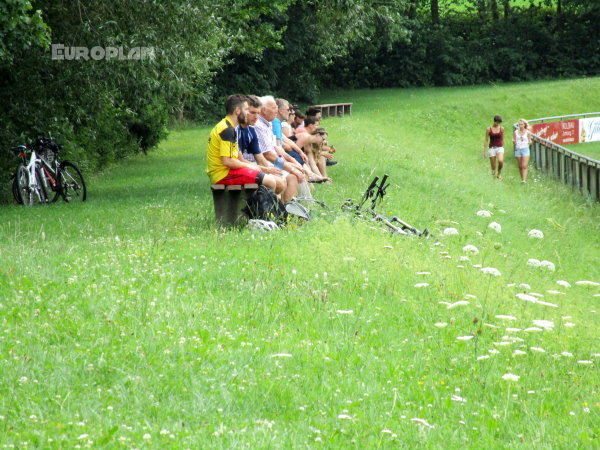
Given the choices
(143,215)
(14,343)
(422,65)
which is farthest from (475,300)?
(422,65)

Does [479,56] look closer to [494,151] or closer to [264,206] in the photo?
[494,151]

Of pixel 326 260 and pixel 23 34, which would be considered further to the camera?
pixel 23 34

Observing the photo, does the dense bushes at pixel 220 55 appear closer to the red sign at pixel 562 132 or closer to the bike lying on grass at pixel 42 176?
the bike lying on grass at pixel 42 176

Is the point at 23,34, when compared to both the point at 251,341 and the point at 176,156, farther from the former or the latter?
Result: the point at 176,156

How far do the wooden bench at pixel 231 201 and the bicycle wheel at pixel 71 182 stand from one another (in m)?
6.97

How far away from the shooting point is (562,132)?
39.1m

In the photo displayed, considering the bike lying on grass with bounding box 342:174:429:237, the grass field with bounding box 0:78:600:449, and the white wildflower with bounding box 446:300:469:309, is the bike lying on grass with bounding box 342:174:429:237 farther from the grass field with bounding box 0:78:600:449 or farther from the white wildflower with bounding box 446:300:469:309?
the white wildflower with bounding box 446:300:469:309

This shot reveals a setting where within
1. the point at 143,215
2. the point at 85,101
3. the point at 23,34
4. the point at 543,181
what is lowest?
the point at 543,181

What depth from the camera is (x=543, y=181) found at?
94.4 ft

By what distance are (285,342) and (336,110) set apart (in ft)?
124

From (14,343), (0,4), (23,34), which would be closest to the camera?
(14,343)

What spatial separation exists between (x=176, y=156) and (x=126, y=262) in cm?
2255

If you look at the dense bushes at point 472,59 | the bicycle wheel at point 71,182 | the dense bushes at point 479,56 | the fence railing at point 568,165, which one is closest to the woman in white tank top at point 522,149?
the fence railing at point 568,165

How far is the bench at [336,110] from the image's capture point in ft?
142
